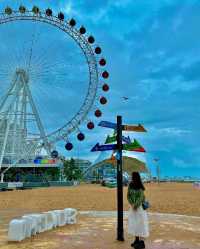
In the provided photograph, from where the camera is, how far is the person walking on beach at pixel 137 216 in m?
8.90

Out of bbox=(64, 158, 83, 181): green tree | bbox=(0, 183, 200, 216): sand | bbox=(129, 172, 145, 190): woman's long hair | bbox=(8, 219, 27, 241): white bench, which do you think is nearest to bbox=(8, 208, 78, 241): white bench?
bbox=(8, 219, 27, 241): white bench

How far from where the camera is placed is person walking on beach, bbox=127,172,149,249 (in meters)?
8.90

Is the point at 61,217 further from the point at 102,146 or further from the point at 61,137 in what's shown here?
the point at 61,137

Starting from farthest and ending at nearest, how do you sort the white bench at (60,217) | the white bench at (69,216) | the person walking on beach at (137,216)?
1. the white bench at (69,216)
2. the white bench at (60,217)
3. the person walking on beach at (137,216)

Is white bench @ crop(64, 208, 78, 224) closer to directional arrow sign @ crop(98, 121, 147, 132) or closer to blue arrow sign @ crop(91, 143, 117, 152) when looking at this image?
blue arrow sign @ crop(91, 143, 117, 152)

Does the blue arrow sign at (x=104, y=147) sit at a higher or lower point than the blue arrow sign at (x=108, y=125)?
lower

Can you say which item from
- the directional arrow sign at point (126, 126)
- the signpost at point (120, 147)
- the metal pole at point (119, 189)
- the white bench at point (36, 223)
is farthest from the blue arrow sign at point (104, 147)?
the white bench at point (36, 223)

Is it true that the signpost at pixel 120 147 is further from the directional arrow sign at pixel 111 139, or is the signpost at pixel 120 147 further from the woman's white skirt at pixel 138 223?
the woman's white skirt at pixel 138 223

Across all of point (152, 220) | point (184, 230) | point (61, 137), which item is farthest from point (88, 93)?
point (184, 230)

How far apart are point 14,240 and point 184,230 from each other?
517 centimetres

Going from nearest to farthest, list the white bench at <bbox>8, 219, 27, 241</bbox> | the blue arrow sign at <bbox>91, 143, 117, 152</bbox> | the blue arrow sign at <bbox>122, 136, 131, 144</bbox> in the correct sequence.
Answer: the white bench at <bbox>8, 219, 27, 241</bbox> → the blue arrow sign at <bbox>91, 143, 117, 152</bbox> → the blue arrow sign at <bbox>122, 136, 131, 144</bbox>

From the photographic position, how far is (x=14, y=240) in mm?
9555

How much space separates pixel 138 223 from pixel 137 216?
15cm

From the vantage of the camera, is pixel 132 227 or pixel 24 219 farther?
pixel 24 219
